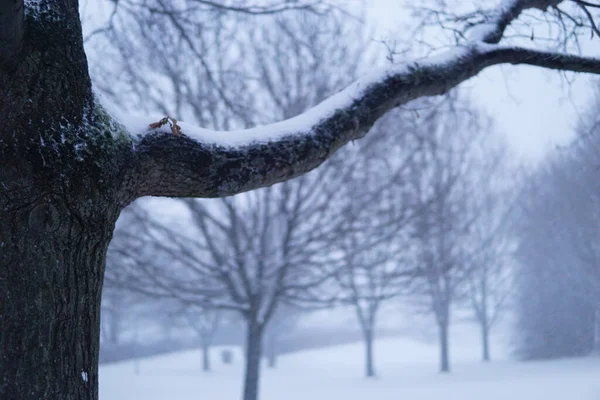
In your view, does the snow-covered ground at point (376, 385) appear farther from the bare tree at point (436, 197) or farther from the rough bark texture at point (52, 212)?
the rough bark texture at point (52, 212)

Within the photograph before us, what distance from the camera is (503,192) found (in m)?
15.6

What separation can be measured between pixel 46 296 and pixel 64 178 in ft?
1.35

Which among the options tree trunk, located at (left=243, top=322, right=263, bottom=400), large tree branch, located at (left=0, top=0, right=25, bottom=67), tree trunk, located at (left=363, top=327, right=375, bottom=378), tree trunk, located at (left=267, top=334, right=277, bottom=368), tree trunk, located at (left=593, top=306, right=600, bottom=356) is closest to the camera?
large tree branch, located at (left=0, top=0, right=25, bottom=67)

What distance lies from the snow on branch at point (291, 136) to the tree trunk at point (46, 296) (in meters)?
0.35

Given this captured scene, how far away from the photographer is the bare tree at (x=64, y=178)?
1729mm

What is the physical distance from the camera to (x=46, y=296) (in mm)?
1773

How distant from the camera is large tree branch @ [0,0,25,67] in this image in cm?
163

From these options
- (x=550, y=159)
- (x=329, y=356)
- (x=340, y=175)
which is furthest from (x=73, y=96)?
(x=329, y=356)

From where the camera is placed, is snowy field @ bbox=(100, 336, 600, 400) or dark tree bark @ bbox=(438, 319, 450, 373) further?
dark tree bark @ bbox=(438, 319, 450, 373)

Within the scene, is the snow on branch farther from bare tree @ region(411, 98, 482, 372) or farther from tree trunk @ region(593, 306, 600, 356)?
tree trunk @ region(593, 306, 600, 356)

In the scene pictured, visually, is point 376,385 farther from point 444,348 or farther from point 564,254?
point 564,254

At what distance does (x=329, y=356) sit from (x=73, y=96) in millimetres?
23427

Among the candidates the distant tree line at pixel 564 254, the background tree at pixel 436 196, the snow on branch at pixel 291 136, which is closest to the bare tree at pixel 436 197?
the background tree at pixel 436 196

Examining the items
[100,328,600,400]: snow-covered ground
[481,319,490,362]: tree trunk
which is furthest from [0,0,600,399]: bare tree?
[481,319,490,362]: tree trunk
